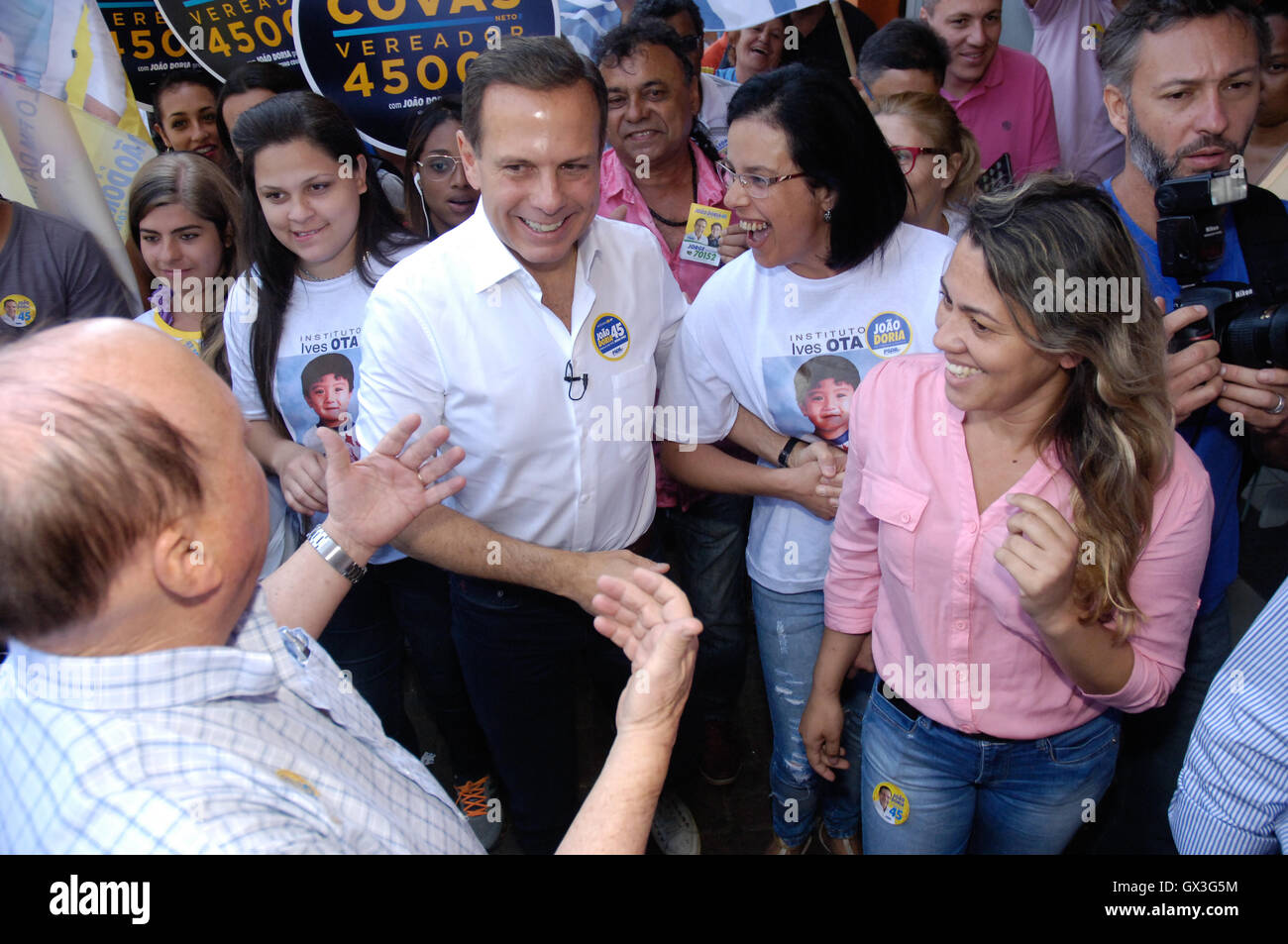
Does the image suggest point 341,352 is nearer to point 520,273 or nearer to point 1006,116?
point 520,273

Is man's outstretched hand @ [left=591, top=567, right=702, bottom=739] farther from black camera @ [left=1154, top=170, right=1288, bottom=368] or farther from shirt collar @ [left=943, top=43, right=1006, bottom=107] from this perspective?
shirt collar @ [left=943, top=43, right=1006, bottom=107]

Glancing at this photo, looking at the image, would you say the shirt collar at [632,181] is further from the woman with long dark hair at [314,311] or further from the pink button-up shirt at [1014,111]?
the pink button-up shirt at [1014,111]

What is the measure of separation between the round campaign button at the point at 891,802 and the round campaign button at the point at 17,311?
2.96 meters

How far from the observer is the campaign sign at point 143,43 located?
360cm

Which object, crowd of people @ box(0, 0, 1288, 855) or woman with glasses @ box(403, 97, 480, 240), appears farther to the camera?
woman with glasses @ box(403, 97, 480, 240)

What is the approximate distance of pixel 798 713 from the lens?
252 centimetres

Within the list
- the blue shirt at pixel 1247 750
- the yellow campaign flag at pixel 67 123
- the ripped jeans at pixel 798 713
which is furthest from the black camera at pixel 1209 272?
the yellow campaign flag at pixel 67 123

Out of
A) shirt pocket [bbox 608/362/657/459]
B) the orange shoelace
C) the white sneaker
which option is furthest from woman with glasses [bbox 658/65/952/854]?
the orange shoelace

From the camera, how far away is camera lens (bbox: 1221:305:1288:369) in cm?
179

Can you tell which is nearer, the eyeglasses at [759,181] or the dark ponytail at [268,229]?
the eyeglasses at [759,181]

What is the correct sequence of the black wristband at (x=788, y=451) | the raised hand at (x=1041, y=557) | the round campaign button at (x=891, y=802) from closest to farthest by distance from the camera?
the raised hand at (x=1041, y=557), the round campaign button at (x=891, y=802), the black wristband at (x=788, y=451)

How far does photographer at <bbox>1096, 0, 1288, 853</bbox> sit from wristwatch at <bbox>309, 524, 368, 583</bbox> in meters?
1.81

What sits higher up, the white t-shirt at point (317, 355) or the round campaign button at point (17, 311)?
the round campaign button at point (17, 311)

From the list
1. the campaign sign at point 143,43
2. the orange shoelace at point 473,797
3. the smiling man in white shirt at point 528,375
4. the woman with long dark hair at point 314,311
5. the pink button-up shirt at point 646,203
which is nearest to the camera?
the smiling man in white shirt at point 528,375
